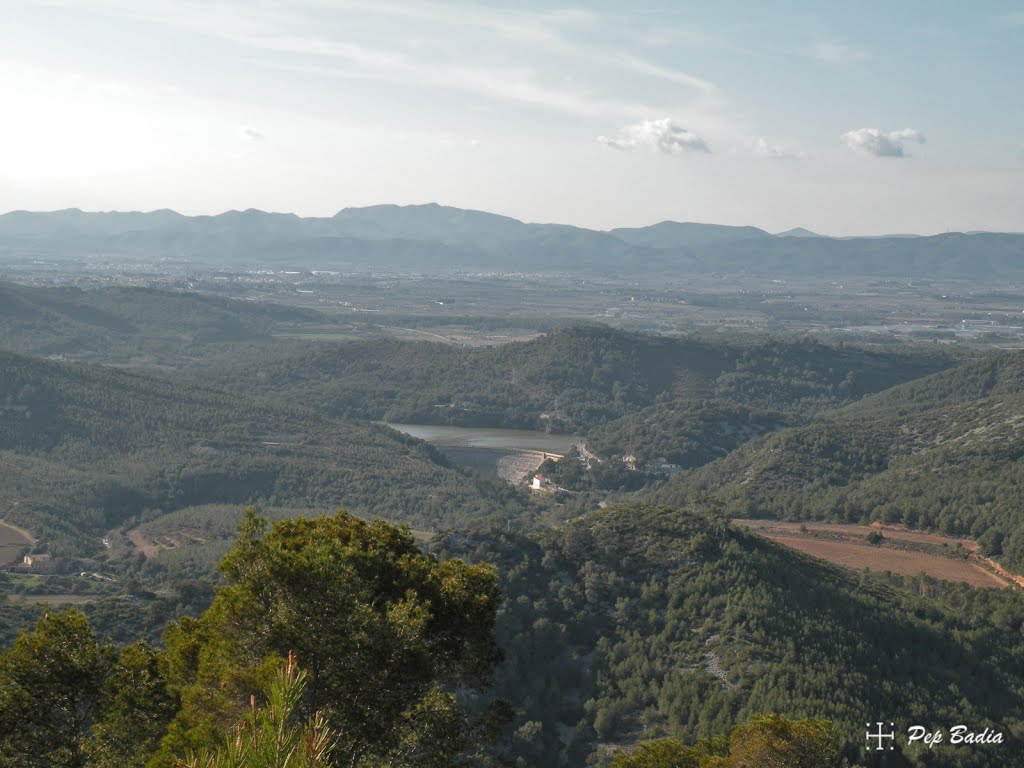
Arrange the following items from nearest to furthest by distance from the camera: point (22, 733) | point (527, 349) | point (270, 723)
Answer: point (270, 723) → point (22, 733) → point (527, 349)

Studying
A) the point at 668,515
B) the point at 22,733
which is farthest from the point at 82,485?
the point at 22,733

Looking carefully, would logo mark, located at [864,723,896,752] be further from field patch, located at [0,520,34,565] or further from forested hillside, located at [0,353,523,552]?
field patch, located at [0,520,34,565]

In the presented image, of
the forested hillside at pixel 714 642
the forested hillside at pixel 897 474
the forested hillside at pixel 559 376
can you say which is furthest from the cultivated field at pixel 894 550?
the forested hillside at pixel 559 376

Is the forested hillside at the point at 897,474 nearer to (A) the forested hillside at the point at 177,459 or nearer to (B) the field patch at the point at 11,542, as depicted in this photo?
(A) the forested hillside at the point at 177,459

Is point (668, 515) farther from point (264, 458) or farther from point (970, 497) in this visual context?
point (264, 458)

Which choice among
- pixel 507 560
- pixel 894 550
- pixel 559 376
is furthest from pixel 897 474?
pixel 559 376
